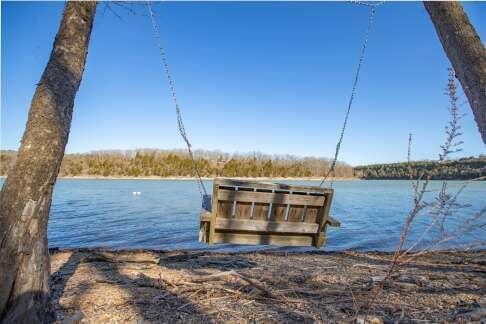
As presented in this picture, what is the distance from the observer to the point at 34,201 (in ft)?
10.8

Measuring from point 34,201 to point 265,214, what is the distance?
368cm

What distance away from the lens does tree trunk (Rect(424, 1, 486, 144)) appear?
13.1 feet

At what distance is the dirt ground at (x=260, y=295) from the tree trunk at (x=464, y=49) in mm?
2262

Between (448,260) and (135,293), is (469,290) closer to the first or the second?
(448,260)

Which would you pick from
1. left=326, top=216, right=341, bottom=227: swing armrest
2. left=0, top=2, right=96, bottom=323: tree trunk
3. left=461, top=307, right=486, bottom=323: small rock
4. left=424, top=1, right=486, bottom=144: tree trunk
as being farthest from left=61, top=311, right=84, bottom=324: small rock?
left=424, top=1, right=486, bottom=144: tree trunk

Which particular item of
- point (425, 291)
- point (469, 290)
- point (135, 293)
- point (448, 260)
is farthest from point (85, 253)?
point (448, 260)

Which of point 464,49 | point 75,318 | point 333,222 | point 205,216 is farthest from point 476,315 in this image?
point 75,318

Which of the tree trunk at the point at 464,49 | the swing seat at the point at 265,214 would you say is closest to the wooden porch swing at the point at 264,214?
the swing seat at the point at 265,214

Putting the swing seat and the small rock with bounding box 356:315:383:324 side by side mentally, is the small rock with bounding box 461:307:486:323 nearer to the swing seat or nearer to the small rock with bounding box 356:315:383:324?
the small rock with bounding box 356:315:383:324

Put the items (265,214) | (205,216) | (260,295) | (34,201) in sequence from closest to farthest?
1. (34,201)
2. (260,295)
3. (205,216)
4. (265,214)

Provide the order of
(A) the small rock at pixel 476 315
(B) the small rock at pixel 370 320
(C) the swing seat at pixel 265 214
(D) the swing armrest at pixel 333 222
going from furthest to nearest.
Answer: (D) the swing armrest at pixel 333 222 < (C) the swing seat at pixel 265 214 < (A) the small rock at pixel 476 315 < (B) the small rock at pixel 370 320

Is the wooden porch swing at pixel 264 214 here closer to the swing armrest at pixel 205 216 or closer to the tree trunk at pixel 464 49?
the swing armrest at pixel 205 216

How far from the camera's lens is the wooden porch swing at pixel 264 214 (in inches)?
229

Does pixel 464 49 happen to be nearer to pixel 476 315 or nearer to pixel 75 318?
pixel 476 315
